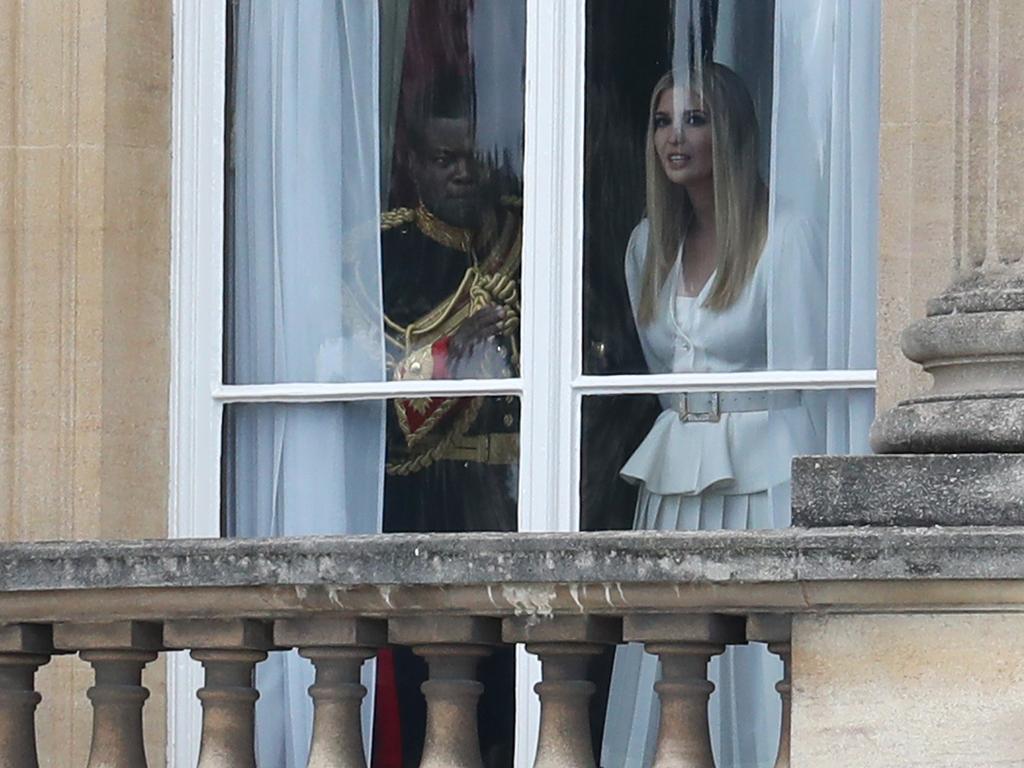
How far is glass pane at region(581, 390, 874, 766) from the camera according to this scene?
18.2 feet

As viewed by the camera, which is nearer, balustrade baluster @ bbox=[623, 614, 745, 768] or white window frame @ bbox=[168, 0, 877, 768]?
balustrade baluster @ bbox=[623, 614, 745, 768]

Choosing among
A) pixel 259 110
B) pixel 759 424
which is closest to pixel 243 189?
pixel 259 110

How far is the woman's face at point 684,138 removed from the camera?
5742 mm

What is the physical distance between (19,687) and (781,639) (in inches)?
52.5

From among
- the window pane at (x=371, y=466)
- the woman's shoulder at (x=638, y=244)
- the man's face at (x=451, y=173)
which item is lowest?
the window pane at (x=371, y=466)

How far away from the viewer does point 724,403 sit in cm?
566

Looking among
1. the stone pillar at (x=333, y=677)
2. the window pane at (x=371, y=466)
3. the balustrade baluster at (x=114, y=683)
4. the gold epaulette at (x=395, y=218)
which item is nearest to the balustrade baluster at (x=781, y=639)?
the stone pillar at (x=333, y=677)

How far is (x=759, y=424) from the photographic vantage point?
5625 millimetres

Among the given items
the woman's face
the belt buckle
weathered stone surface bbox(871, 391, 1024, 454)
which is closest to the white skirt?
the belt buckle

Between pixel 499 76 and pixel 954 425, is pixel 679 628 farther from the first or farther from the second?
pixel 499 76

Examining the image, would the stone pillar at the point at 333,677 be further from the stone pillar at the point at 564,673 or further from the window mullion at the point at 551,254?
the window mullion at the point at 551,254

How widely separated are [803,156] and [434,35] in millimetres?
883

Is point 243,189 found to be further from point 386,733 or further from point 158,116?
point 386,733

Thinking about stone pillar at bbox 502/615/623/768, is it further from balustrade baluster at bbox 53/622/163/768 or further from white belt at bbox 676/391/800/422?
white belt at bbox 676/391/800/422
